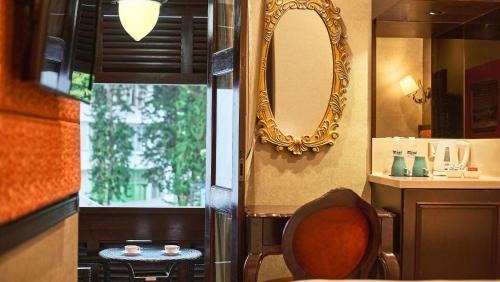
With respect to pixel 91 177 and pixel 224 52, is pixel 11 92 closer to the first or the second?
pixel 224 52

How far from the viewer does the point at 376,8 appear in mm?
3809

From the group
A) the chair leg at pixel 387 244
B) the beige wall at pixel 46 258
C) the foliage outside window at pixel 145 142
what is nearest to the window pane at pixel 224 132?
the chair leg at pixel 387 244

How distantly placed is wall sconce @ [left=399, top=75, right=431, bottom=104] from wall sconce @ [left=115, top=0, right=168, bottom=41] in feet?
5.52

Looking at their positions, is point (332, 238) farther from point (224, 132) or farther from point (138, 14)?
point (138, 14)

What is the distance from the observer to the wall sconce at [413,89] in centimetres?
388

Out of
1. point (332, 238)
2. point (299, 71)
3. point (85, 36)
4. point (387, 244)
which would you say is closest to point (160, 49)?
point (299, 71)

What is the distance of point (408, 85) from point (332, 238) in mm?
1456

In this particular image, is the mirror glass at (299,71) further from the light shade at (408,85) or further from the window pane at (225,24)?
the light shade at (408,85)

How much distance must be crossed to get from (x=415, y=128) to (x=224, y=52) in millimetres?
1316

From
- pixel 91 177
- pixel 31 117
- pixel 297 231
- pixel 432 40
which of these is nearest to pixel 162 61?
pixel 91 177

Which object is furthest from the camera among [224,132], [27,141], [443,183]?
[224,132]

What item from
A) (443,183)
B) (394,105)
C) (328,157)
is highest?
(394,105)

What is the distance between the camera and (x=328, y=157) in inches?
150

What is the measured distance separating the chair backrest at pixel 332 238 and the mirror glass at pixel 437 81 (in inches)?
45.0
